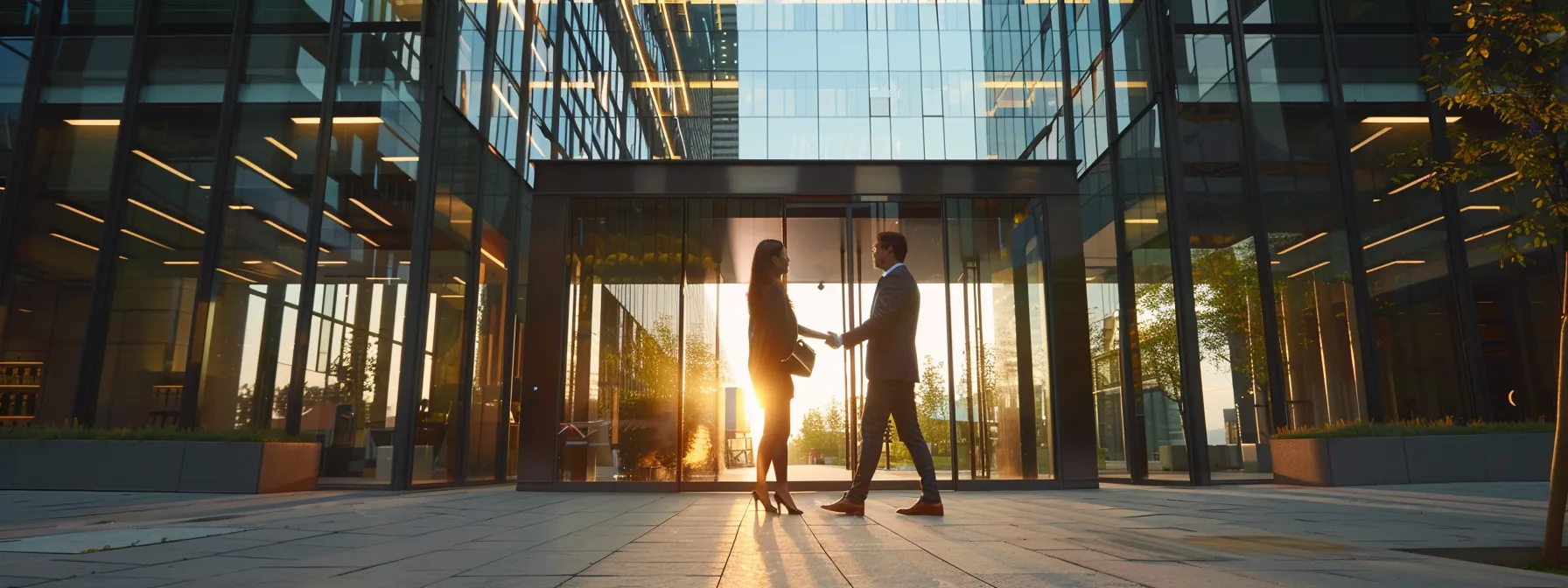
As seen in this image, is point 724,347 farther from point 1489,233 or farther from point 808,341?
point 1489,233

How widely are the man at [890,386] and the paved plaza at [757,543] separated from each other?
0.25 m

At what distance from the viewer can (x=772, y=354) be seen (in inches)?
226

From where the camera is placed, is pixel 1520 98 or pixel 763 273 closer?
pixel 1520 98

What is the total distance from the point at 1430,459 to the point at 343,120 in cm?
1215

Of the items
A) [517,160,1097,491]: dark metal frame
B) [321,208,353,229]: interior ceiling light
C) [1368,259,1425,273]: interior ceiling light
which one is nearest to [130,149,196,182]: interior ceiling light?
[321,208,353,229]: interior ceiling light

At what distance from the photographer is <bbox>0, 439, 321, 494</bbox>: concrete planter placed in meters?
8.45

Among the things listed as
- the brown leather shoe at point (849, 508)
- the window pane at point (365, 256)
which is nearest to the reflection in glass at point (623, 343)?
the window pane at point (365, 256)

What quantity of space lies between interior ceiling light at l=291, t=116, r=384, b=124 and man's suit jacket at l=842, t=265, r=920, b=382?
7.57m

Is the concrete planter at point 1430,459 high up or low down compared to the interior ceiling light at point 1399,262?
down

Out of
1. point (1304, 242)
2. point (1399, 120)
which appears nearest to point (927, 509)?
point (1304, 242)

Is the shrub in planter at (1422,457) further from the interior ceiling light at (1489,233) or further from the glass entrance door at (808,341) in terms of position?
the glass entrance door at (808,341)

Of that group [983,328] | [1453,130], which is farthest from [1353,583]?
[983,328]

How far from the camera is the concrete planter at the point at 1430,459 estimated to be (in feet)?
29.1

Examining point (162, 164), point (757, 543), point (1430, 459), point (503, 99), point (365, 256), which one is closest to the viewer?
point (757, 543)
